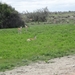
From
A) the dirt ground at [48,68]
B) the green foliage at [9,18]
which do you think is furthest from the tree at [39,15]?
the dirt ground at [48,68]

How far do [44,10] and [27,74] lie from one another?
142ft

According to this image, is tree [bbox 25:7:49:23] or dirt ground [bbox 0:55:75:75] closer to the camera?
dirt ground [bbox 0:55:75:75]

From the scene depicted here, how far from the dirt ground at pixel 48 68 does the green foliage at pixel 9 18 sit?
78.7 ft

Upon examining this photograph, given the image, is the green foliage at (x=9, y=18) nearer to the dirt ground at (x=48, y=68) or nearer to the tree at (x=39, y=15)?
the tree at (x=39, y=15)

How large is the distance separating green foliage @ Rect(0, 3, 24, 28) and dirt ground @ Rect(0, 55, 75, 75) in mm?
23994

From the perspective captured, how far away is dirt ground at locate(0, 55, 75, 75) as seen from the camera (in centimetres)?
1066

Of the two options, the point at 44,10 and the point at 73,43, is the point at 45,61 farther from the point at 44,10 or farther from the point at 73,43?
the point at 44,10

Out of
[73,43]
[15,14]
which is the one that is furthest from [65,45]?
[15,14]

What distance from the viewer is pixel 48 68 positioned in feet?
37.4

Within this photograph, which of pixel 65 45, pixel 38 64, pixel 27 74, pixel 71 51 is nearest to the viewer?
pixel 27 74

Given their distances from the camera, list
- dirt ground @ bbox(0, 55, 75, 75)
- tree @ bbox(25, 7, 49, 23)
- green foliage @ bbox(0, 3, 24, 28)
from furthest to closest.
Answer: tree @ bbox(25, 7, 49, 23), green foliage @ bbox(0, 3, 24, 28), dirt ground @ bbox(0, 55, 75, 75)

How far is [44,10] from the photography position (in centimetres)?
5347

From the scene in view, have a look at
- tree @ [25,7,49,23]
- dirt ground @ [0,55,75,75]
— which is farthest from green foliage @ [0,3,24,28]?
dirt ground @ [0,55,75,75]

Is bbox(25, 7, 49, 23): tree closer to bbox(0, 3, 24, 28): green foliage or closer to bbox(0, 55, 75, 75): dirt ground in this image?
bbox(0, 3, 24, 28): green foliage
